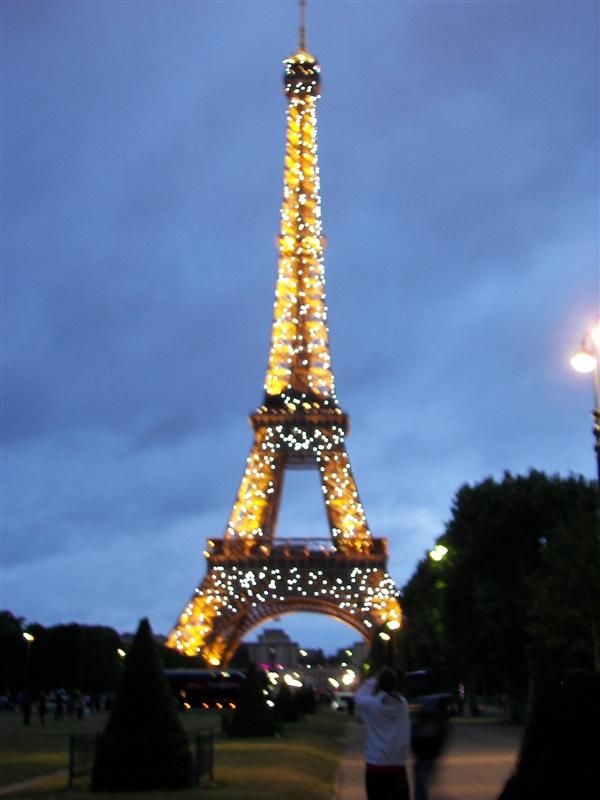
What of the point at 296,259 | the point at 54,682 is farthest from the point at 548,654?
the point at 54,682

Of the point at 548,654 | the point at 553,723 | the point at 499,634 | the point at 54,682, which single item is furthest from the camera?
the point at 54,682

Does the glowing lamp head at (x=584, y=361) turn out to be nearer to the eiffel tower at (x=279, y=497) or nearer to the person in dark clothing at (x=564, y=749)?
the person in dark clothing at (x=564, y=749)

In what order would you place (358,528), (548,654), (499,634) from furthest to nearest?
(358,528)
(499,634)
(548,654)

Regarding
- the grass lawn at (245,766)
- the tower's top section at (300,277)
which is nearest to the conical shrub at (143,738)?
the grass lawn at (245,766)

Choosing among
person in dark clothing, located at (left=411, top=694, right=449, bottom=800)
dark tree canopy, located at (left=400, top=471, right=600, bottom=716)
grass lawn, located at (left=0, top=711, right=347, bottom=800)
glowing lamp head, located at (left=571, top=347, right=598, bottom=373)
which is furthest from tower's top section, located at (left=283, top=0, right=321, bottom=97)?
person in dark clothing, located at (left=411, top=694, right=449, bottom=800)

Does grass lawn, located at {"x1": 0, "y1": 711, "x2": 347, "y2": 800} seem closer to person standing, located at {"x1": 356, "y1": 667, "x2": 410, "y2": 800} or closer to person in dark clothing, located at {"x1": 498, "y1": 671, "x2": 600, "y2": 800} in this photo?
person standing, located at {"x1": 356, "y1": 667, "x2": 410, "y2": 800}

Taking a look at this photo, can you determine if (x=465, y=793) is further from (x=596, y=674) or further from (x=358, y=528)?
(x=358, y=528)
